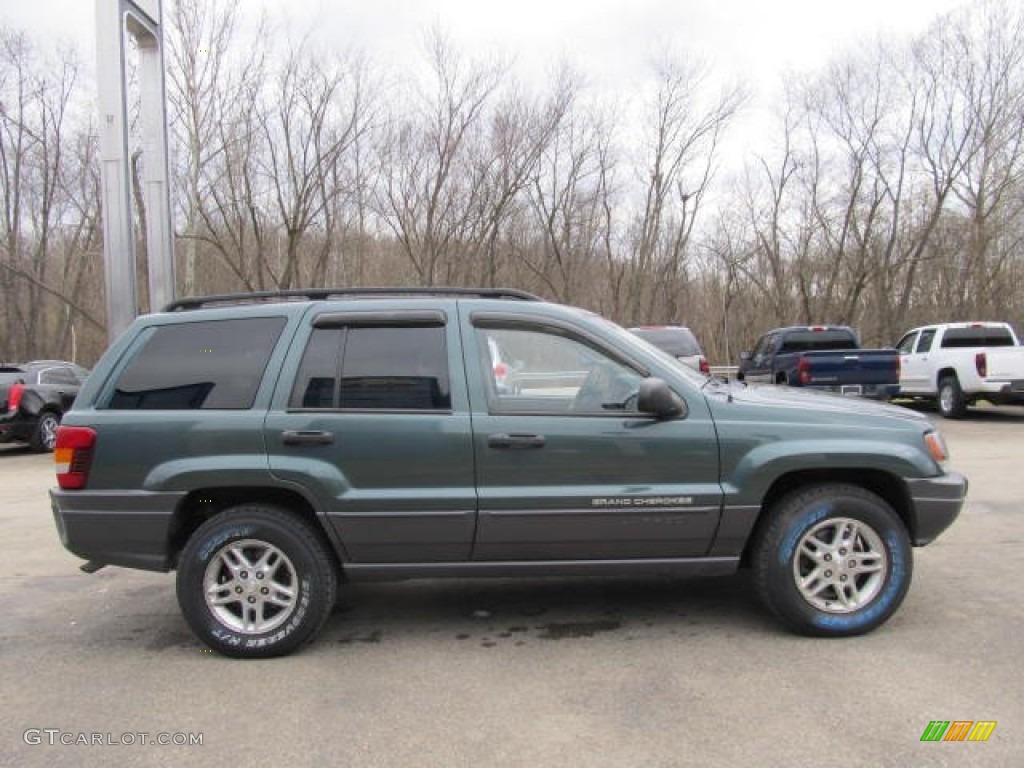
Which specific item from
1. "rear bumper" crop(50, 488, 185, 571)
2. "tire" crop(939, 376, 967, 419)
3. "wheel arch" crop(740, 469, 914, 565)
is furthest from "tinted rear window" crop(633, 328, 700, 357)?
"rear bumper" crop(50, 488, 185, 571)

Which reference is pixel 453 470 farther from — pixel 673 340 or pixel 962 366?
pixel 962 366

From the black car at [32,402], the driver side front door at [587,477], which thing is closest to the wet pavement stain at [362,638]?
the driver side front door at [587,477]

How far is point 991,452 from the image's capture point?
33.6 ft

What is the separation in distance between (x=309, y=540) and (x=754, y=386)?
8.95ft

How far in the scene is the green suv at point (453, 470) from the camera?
3.80m

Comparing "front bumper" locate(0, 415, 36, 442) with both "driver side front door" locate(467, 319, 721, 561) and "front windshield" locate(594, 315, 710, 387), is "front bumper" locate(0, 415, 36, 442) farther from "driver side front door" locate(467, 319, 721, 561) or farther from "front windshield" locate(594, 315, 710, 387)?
"front windshield" locate(594, 315, 710, 387)

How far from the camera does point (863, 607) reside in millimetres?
3930

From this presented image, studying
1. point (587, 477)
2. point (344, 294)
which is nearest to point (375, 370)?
point (344, 294)

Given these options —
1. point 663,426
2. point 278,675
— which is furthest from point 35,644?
point 663,426

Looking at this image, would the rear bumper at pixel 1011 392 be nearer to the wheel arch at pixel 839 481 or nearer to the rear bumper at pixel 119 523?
the wheel arch at pixel 839 481

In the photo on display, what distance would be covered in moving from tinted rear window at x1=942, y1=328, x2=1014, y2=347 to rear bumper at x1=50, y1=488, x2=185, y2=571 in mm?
15496

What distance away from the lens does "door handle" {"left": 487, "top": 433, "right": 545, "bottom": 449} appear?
3783 millimetres

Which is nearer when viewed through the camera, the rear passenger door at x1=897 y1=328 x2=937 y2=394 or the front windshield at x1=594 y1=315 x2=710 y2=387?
the front windshield at x1=594 y1=315 x2=710 y2=387

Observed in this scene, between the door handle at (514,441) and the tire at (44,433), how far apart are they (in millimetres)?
12034
